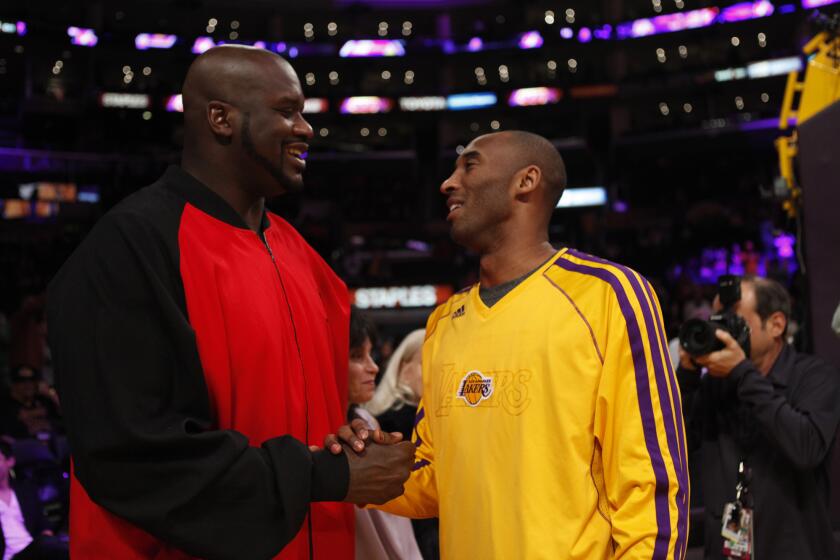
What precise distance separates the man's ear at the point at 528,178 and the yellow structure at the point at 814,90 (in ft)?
8.14

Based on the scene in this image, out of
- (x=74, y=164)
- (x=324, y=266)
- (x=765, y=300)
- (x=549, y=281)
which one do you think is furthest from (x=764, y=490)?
(x=74, y=164)

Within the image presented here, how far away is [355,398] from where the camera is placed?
3.60 metres

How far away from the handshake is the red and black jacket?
0.11 feet

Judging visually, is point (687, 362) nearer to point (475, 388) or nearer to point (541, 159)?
point (541, 159)

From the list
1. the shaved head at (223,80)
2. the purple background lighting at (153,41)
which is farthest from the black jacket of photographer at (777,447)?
the purple background lighting at (153,41)

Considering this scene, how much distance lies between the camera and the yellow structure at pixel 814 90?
4.50 m

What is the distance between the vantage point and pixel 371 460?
187 cm

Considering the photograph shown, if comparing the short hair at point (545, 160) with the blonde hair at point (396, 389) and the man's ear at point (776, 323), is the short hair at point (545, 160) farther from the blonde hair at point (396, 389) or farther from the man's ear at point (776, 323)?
the blonde hair at point (396, 389)

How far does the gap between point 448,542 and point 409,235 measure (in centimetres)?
2371

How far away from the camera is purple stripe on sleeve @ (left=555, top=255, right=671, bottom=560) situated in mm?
1917

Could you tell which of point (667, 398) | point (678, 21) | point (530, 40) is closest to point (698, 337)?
point (667, 398)

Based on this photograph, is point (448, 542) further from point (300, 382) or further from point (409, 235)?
point (409, 235)

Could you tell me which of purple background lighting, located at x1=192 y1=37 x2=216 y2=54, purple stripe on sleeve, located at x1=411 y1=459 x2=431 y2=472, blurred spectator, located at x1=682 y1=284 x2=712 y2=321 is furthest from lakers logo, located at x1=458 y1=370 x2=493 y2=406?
purple background lighting, located at x1=192 y1=37 x2=216 y2=54

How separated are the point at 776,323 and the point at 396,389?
77.5 inches
